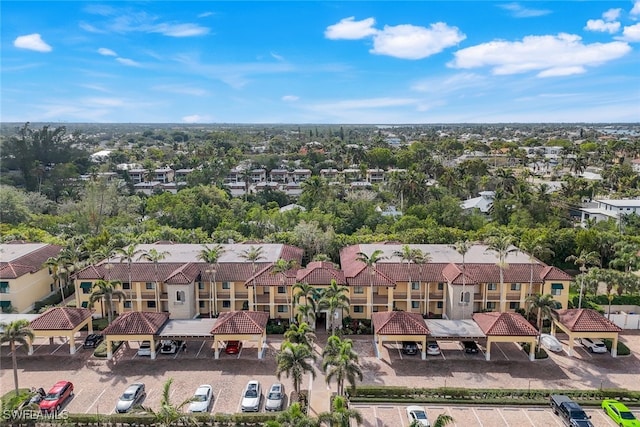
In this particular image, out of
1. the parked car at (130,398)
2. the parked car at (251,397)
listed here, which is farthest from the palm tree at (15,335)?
the parked car at (251,397)

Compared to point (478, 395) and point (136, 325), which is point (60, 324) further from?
point (478, 395)

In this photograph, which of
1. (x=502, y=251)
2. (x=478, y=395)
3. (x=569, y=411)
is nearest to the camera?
(x=569, y=411)

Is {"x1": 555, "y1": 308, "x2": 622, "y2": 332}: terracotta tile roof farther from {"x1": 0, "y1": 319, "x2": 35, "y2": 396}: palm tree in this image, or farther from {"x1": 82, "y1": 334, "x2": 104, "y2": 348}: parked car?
{"x1": 0, "y1": 319, "x2": 35, "y2": 396}: palm tree

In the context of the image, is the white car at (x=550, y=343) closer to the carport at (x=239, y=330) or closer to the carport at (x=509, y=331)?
the carport at (x=509, y=331)

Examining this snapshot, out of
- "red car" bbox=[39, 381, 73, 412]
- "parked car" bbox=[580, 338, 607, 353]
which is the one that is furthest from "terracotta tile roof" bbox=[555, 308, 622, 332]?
"red car" bbox=[39, 381, 73, 412]

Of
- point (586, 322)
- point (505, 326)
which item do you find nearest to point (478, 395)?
point (505, 326)
